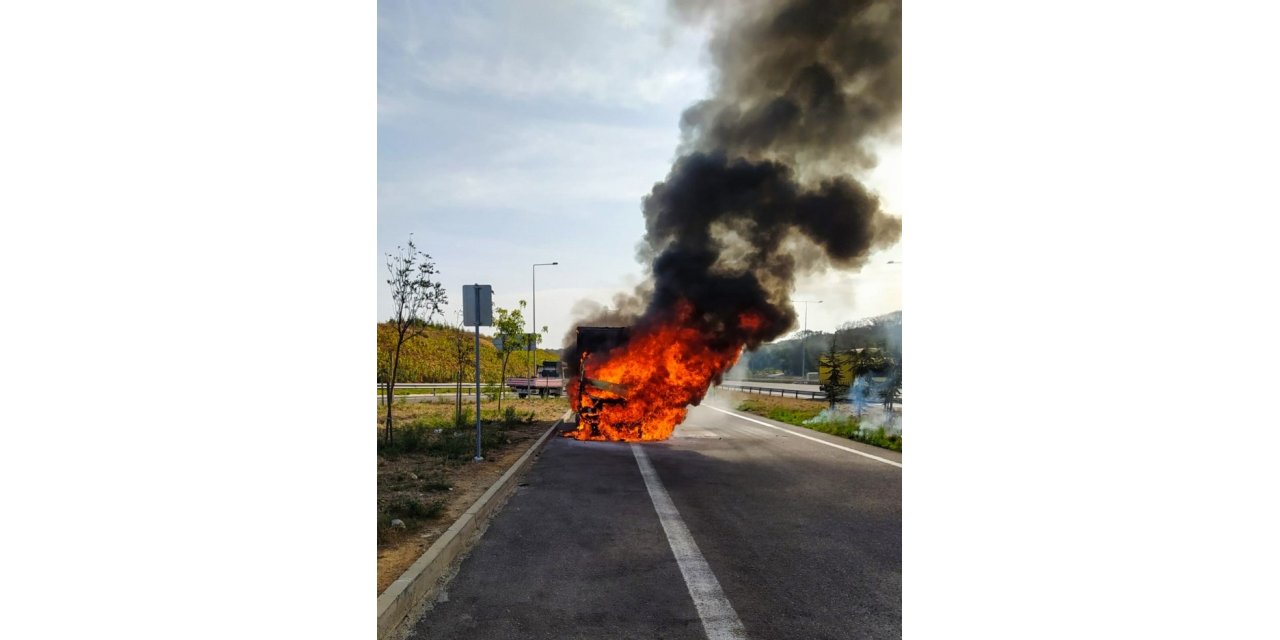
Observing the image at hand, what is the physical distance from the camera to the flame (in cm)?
1462

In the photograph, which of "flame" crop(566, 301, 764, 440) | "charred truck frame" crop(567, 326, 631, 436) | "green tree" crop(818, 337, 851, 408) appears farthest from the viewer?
"green tree" crop(818, 337, 851, 408)

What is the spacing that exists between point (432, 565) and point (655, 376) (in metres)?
10.2

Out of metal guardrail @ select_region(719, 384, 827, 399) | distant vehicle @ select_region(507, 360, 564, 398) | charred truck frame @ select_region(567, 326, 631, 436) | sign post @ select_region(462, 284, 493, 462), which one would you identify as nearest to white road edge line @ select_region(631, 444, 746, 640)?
sign post @ select_region(462, 284, 493, 462)

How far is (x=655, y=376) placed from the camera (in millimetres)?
14719

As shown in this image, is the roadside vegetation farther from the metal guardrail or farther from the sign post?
the metal guardrail

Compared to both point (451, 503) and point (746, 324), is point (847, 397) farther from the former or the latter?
point (451, 503)

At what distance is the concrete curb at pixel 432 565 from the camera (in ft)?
12.5

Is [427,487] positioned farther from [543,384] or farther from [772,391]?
[772,391]

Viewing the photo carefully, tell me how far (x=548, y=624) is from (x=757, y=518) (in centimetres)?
318

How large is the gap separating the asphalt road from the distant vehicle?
24158mm

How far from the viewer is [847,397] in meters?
22.1

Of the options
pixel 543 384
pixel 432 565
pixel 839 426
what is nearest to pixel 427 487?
pixel 432 565

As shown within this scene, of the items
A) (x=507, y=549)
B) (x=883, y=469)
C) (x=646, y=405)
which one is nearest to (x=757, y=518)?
(x=507, y=549)

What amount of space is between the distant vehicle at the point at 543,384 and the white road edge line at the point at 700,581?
25.9 metres
